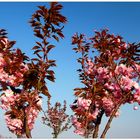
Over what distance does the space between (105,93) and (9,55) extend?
1999mm

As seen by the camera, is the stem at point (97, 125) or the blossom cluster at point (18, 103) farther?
the stem at point (97, 125)

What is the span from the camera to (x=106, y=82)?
6004mm

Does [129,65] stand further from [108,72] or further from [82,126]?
[82,126]

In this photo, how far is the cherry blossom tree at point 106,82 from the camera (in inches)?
225

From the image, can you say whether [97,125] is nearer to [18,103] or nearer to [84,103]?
[84,103]

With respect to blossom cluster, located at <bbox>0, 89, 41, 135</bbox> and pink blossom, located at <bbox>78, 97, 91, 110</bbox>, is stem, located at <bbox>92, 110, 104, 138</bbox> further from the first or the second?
blossom cluster, located at <bbox>0, 89, 41, 135</bbox>

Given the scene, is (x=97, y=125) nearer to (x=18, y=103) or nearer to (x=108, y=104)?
(x=108, y=104)

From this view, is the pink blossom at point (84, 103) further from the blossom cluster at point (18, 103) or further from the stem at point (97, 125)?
the blossom cluster at point (18, 103)

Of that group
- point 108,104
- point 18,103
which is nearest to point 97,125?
point 108,104

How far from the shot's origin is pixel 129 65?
5.99 meters

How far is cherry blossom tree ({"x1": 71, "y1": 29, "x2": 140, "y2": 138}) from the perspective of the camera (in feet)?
18.8

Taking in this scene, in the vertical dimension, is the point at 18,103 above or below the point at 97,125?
above

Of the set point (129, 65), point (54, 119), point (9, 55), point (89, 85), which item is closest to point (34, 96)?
point (9, 55)

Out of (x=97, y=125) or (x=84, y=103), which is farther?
(x=97, y=125)
